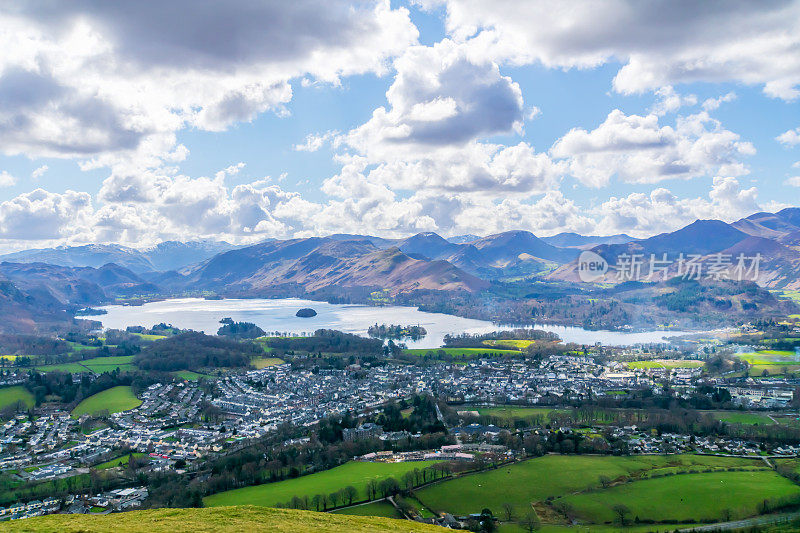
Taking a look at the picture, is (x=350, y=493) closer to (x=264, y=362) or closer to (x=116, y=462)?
(x=116, y=462)

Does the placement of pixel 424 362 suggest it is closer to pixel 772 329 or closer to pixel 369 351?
pixel 369 351

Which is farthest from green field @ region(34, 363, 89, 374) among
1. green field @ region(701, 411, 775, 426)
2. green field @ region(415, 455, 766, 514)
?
green field @ region(701, 411, 775, 426)

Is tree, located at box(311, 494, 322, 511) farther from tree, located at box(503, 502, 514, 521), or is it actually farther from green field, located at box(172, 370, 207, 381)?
green field, located at box(172, 370, 207, 381)

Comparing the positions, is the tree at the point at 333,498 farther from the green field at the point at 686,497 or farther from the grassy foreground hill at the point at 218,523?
the green field at the point at 686,497

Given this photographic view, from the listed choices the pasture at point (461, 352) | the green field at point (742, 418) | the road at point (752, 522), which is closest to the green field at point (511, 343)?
the pasture at point (461, 352)

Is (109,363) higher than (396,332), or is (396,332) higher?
(396,332)

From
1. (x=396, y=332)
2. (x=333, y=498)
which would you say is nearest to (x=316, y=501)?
(x=333, y=498)
